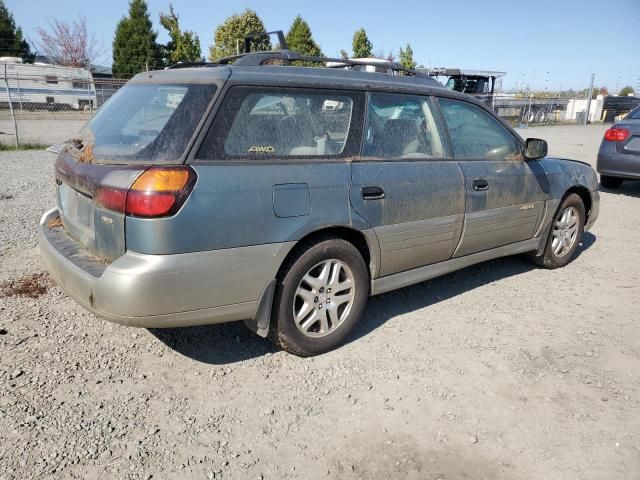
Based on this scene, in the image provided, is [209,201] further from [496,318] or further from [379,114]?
[496,318]

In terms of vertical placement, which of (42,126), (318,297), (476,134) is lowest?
(42,126)

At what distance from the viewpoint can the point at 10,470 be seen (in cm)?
222

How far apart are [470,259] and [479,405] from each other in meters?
1.53

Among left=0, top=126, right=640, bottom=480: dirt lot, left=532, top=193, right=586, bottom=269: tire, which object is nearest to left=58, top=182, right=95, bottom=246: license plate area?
left=0, top=126, right=640, bottom=480: dirt lot

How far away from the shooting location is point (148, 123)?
9.52 feet

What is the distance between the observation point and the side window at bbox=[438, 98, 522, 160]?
390 centimetres

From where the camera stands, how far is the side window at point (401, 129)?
3398 millimetres

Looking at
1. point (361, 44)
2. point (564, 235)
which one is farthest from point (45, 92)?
point (564, 235)

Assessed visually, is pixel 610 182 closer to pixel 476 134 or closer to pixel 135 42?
pixel 476 134

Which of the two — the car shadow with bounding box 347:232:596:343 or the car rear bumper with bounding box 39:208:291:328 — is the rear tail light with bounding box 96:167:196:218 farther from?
the car shadow with bounding box 347:232:596:343

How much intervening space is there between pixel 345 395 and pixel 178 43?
3441 cm

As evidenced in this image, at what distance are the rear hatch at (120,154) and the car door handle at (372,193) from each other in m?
1.10

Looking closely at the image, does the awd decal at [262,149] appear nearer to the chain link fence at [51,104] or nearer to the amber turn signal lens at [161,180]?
the amber turn signal lens at [161,180]

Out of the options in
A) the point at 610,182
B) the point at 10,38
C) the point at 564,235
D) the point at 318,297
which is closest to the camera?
the point at 318,297
